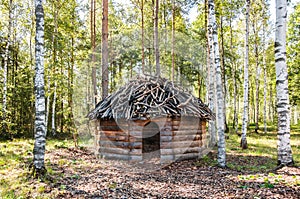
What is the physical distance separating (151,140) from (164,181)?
198 inches

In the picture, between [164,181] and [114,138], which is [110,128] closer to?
[114,138]

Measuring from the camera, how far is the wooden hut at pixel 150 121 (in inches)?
366

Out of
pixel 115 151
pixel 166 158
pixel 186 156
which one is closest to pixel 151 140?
pixel 115 151

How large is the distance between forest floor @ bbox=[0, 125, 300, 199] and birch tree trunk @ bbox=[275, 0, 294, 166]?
491mm

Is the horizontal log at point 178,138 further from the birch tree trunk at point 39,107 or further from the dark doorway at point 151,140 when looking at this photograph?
the birch tree trunk at point 39,107

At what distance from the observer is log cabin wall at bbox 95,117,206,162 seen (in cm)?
934

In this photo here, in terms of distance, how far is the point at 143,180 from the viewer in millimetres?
6844

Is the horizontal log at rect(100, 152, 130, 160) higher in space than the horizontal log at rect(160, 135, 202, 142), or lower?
lower

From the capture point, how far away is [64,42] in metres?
15.6

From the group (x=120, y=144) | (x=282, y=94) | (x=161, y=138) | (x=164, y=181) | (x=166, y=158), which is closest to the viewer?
(x=164, y=181)

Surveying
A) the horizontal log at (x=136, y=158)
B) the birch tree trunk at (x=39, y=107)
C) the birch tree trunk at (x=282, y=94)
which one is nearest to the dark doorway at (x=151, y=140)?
the horizontal log at (x=136, y=158)

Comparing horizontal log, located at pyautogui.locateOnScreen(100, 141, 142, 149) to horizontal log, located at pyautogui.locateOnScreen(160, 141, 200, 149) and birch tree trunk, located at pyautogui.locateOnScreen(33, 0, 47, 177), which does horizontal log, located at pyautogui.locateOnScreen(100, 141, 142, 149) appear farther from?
birch tree trunk, located at pyautogui.locateOnScreen(33, 0, 47, 177)

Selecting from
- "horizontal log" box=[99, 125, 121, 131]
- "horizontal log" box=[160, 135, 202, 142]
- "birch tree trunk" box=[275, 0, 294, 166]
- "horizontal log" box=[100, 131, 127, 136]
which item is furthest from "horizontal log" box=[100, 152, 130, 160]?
"birch tree trunk" box=[275, 0, 294, 166]

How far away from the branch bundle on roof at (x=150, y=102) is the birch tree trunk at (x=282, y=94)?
10.4ft
